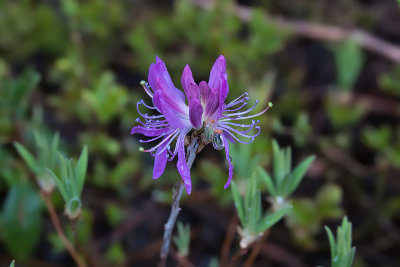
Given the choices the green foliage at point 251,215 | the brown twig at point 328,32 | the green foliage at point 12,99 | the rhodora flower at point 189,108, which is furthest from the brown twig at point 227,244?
the brown twig at point 328,32

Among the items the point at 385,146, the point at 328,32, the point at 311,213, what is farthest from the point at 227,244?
the point at 328,32

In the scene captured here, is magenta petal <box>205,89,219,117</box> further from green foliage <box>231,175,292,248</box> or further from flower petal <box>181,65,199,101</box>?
green foliage <box>231,175,292,248</box>

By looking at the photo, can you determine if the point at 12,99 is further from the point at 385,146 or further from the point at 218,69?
the point at 385,146

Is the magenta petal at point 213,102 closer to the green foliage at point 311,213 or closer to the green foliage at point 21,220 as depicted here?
the green foliage at point 311,213

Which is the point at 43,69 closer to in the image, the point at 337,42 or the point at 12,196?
the point at 12,196

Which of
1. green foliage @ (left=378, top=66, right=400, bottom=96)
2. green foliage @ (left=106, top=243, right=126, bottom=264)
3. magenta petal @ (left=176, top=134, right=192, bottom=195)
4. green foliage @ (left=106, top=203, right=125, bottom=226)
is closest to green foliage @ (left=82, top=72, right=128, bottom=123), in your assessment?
green foliage @ (left=106, top=203, right=125, bottom=226)

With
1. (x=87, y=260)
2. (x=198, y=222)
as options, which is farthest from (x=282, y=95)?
(x=87, y=260)
